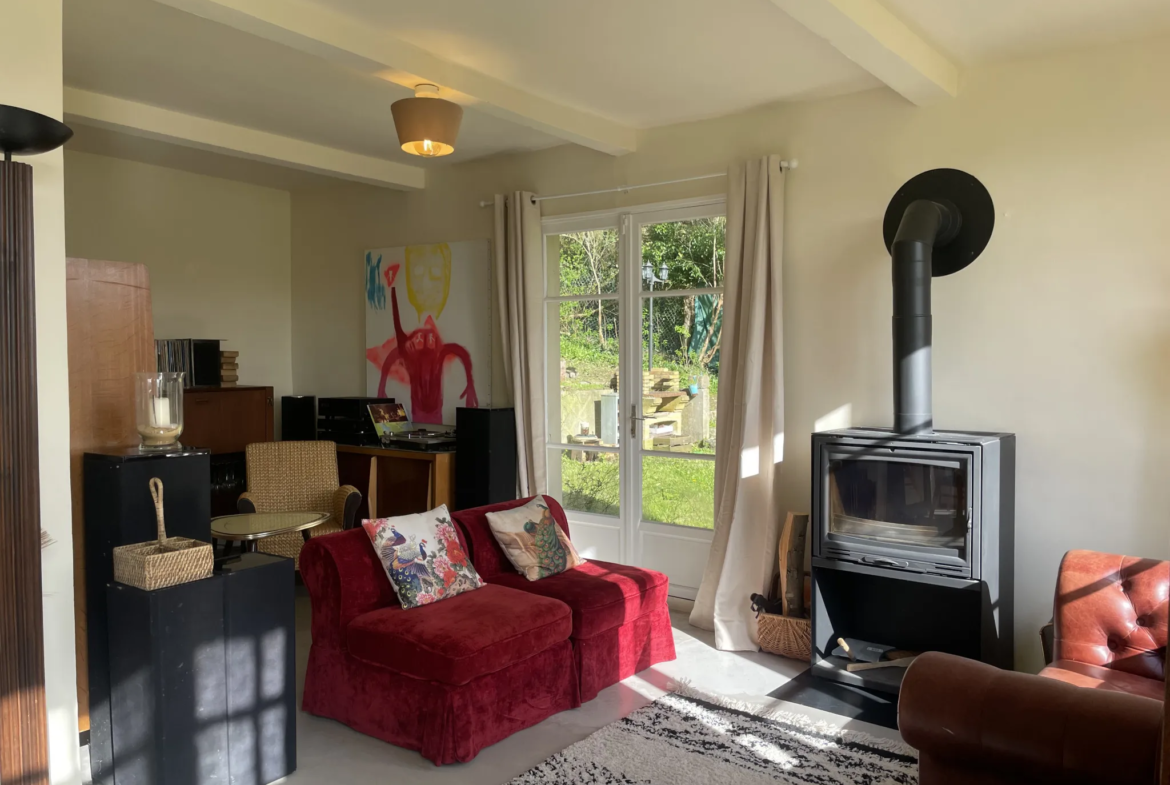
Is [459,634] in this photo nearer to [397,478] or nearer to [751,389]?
[751,389]

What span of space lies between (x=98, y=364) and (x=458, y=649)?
5.46ft

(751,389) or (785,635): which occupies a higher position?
(751,389)

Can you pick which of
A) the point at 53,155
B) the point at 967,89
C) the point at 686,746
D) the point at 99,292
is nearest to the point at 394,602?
the point at 686,746

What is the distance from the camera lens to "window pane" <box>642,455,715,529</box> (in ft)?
15.7

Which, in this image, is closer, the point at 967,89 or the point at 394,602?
the point at 394,602

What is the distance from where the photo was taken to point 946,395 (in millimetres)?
3912

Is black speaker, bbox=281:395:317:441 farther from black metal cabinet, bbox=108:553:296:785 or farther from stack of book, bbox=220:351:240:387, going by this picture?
black metal cabinet, bbox=108:553:296:785

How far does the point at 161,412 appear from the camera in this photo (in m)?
2.98

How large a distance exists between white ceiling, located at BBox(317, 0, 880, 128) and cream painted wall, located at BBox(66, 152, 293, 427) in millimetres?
3128

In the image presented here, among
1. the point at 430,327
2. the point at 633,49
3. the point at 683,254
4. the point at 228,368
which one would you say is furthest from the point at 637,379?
the point at 228,368

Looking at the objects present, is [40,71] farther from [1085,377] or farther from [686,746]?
[1085,377]

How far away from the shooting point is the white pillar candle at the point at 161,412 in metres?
2.96

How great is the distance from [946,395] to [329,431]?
3933 millimetres

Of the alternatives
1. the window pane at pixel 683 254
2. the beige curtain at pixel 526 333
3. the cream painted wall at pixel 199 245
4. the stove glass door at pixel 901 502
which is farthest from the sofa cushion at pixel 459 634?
the cream painted wall at pixel 199 245
